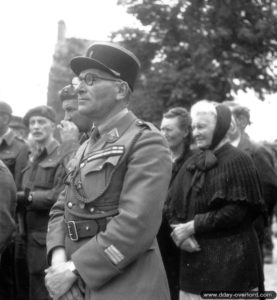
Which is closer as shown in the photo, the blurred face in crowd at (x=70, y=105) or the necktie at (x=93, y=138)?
the necktie at (x=93, y=138)

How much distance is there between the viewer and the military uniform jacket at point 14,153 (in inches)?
225

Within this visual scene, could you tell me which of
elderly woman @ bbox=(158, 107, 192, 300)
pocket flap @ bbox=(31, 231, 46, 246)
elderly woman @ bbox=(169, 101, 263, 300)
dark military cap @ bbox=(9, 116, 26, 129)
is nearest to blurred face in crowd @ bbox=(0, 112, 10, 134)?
pocket flap @ bbox=(31, 231, 46, 246)

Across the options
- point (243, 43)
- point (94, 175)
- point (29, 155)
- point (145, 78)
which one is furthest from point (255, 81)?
point (94, 175)

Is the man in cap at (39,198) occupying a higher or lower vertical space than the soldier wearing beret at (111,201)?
lower

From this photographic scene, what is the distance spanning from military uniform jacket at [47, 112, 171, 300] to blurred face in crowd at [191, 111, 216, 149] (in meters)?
1.37

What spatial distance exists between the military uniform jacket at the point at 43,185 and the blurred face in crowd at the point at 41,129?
0.20 m

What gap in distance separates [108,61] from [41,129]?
2.66 meters

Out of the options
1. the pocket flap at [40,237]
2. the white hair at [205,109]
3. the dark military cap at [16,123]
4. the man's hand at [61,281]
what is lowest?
the pocket flap at [40,237]

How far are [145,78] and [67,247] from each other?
13924 millimetres

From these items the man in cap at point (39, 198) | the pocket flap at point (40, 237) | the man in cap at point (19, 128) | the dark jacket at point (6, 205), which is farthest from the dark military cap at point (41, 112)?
the man in cap at point (19, 128)

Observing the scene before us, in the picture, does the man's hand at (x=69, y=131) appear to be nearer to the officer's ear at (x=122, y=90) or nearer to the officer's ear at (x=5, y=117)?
the officer's ear at (x=5, y=117)

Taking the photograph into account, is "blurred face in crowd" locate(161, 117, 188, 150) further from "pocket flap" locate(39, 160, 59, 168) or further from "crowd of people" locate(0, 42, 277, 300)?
"pocket flap" locate(39, 160, 59, 168)

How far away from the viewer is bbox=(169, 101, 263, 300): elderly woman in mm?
3766

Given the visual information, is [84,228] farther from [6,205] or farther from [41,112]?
[41,112]
